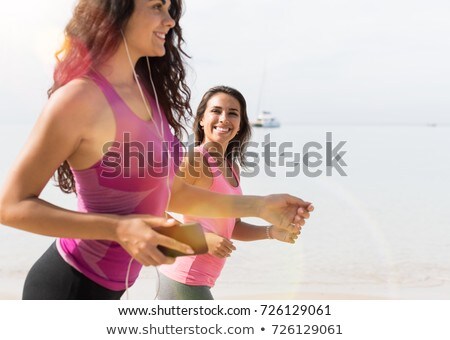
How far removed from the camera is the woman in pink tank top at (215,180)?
3.08 m

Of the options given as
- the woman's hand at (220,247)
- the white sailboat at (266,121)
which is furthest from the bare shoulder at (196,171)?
the white sailboat at (266,121)

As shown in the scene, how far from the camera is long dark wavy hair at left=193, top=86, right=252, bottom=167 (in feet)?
13.3

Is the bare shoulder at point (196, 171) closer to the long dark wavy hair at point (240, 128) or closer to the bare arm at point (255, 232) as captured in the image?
the bare arm at point (255, 232)

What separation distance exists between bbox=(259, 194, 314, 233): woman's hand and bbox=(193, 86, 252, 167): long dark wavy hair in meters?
1.77

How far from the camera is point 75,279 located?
5.71 ft

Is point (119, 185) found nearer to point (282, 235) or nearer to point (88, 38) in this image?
point (88, 38)

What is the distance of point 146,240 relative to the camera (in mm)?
1358

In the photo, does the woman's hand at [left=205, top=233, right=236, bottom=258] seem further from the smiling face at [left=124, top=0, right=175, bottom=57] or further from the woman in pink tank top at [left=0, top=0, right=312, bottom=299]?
the smiling face at [left=124, top=0, right=175, bottom=57]

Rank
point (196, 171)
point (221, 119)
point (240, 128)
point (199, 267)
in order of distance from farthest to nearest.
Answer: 1. point (240, 128)
2. point (221, 119)
3. point (196, 171)
4. point (199, 267)

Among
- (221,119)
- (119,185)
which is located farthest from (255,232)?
(119,185)

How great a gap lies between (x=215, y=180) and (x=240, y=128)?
105cm

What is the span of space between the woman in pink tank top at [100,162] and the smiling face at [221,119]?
1.86 metres
